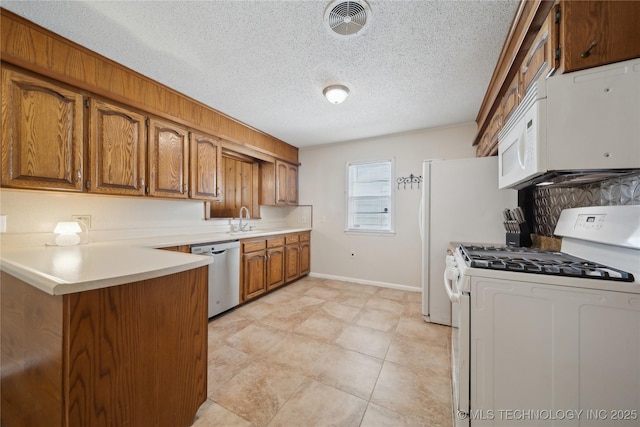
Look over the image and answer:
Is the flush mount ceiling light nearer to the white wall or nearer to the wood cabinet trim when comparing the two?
the wood cabinet trim

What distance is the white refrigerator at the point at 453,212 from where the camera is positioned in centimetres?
225

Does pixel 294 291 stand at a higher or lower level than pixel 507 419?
lower

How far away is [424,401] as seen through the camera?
1420mm

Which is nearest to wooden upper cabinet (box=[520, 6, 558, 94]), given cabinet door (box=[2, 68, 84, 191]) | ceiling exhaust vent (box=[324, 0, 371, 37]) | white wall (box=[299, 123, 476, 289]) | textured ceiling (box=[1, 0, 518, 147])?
textured ceiling (box=[1, 0, 518, 147])

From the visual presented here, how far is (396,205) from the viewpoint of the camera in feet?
11.6

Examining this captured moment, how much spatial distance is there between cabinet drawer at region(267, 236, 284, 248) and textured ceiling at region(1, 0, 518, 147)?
1691mm

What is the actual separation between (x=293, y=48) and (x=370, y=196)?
98.0 inches

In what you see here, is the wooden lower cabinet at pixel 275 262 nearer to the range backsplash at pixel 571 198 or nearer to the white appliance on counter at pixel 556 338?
the white appliance on counter at pixel 556 338

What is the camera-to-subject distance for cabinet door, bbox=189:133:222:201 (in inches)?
100

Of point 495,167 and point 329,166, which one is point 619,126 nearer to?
point 495,167

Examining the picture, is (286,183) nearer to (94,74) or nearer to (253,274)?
(253,274)

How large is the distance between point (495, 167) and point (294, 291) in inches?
111

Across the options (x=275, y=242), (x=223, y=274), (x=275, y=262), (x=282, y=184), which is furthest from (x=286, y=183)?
(x=223, y=274)

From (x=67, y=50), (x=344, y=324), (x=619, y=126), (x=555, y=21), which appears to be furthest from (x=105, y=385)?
(x=555, y=21)
